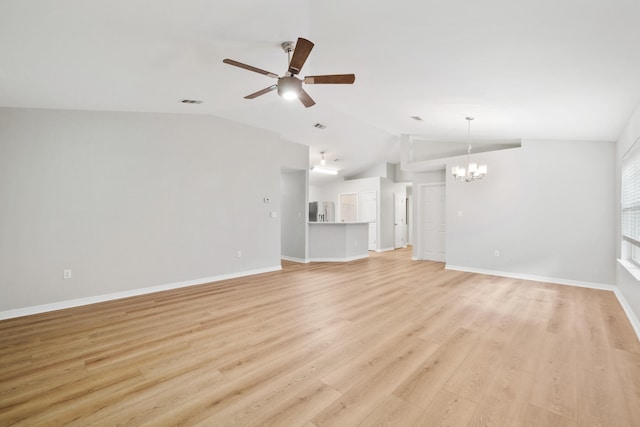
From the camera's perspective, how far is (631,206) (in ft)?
11.5

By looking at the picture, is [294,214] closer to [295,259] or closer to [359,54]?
[295,259]

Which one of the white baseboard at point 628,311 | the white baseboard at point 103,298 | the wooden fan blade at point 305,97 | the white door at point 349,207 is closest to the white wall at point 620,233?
the white baseboard at point 628,311

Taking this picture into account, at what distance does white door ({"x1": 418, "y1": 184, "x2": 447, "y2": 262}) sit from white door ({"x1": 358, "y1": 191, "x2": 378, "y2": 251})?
6.14 feet

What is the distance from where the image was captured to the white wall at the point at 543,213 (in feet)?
15.6

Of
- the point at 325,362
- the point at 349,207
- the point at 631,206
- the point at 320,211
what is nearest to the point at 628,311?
the point at 631,206

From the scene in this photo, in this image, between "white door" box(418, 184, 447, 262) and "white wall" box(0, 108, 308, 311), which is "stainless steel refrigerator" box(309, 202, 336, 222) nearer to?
"white wall" box(0, 108, 308, 311)

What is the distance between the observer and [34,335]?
2.98 meters

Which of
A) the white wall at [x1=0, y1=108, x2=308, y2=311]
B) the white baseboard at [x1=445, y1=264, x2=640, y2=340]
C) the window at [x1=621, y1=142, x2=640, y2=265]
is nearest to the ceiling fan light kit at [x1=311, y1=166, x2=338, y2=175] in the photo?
Answer: the white wall at [x1=0, y1=108, x2=308, y2=311]

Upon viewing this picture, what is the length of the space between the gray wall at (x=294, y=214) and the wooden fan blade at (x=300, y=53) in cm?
450

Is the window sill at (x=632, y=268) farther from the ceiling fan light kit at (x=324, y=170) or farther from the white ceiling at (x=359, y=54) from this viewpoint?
the ceiling fan light kit at (x=324, y=170)

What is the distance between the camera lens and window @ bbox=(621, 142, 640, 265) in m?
3.25

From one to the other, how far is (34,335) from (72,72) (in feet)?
9.04

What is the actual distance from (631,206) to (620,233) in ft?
3.38

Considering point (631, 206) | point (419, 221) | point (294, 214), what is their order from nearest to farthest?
point (631, 206) → point (294, 214) → point (419, 221)
